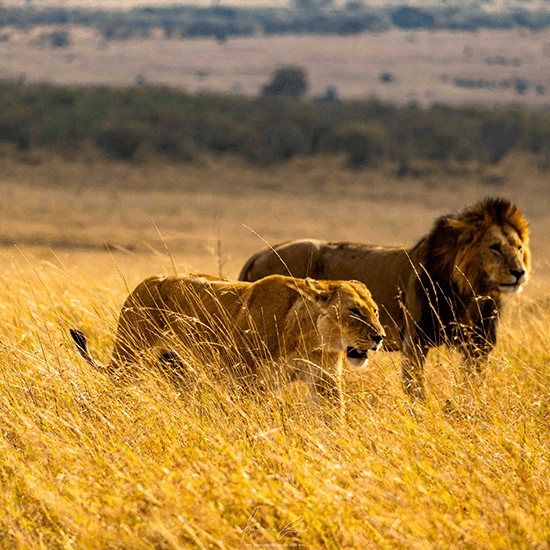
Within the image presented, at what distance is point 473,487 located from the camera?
274cm

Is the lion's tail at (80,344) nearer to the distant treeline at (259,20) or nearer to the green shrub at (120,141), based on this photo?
the green shrub at (120,141)

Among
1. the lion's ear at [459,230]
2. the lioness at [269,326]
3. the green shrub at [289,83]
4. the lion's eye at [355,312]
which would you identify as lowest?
the green shrub at [289,83]

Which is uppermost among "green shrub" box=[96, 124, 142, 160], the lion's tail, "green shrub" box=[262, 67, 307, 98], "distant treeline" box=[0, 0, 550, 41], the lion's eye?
"distant treeline" box=[0, 0, 550, 41]

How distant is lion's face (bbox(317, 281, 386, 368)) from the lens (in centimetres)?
367

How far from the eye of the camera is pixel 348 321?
12.1 feet

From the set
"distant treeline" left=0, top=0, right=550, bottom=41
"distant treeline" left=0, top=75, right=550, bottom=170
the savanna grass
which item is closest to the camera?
the savanna grass

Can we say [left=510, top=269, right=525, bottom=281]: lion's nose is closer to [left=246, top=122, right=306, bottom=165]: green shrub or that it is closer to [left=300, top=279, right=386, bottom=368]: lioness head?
[left=300, top=279, right=386, bottom=368]: lioness head

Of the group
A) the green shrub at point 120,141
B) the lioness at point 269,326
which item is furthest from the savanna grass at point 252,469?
the green shrub at point 120,141

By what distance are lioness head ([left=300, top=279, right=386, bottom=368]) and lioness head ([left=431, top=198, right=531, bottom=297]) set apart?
1255 mm

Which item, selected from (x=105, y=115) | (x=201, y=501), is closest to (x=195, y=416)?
(x=201, y=501)

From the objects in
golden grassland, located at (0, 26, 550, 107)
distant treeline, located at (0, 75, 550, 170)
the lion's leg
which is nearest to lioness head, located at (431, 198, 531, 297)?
the lion's leg

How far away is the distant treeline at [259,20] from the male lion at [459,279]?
4603 inches

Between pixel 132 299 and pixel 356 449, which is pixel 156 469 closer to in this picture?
pixel 356 449

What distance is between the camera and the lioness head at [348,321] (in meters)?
3.67
